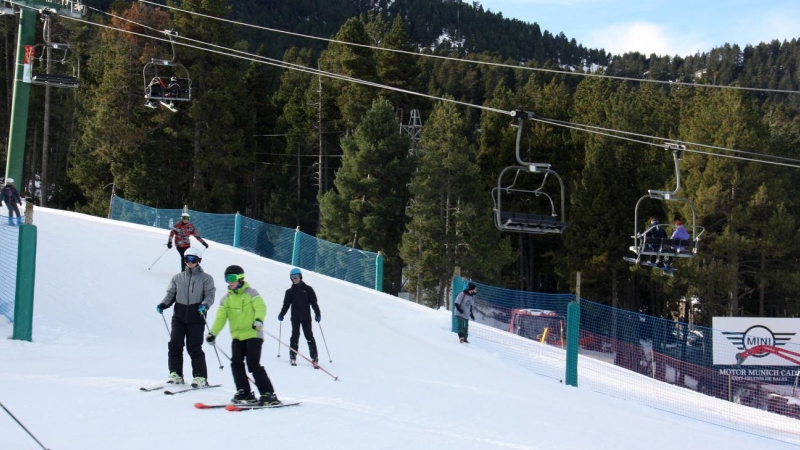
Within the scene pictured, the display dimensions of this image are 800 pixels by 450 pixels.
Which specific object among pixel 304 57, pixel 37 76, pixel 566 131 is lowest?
pixel 37 76

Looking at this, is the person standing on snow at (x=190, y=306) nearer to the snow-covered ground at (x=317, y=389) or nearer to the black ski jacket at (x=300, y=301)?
the snow-covered ground at (x=317, y=389)

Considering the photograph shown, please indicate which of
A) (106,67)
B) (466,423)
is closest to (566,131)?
(106,67)

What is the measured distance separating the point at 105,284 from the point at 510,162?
3449 cm

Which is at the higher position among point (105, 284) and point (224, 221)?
point (224, 221)

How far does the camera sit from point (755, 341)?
24750 millimetres

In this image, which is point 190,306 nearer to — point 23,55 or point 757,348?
point 23,55

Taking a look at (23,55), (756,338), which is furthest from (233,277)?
(756,338)

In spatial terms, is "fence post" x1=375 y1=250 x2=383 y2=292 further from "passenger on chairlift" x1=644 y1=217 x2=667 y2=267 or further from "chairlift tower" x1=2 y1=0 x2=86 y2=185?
"chairlift tower" x1=2 y1=0 x2=86 y2=185

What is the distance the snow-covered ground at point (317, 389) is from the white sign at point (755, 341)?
8.90 metres

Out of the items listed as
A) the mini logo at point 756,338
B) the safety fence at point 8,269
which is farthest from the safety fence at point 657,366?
the safety fence at point 8,269

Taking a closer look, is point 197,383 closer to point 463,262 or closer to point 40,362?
point 40,362

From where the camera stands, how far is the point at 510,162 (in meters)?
46.8

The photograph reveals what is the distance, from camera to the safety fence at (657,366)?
14938 millimetres

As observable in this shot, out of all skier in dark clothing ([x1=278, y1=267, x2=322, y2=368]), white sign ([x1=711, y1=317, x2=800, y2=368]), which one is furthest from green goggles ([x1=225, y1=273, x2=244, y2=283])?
white sign ([x1=711, y1=317, x2=800, y2=368])
